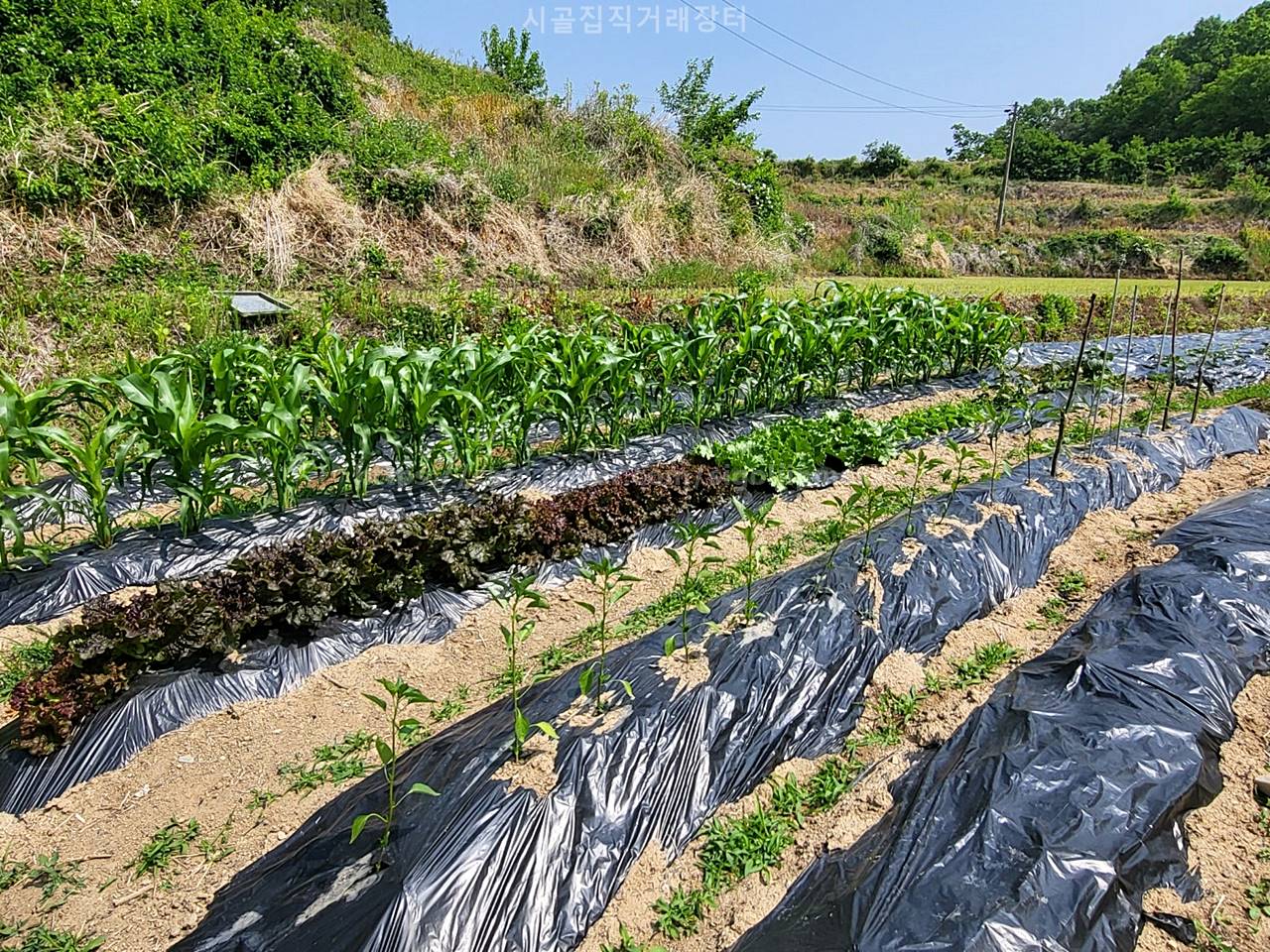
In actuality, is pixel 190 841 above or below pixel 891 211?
below

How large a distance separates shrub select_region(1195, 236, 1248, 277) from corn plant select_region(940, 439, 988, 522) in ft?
79.9

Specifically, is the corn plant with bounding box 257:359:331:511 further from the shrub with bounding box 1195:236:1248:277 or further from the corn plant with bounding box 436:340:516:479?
the shrub with bounding box 1195:236:1248:277

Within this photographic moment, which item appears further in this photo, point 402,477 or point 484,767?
point 402,477

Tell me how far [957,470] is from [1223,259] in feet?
83.6

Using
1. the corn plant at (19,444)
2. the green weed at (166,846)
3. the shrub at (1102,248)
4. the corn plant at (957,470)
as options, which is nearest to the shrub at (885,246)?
the shrub at (1102,248)

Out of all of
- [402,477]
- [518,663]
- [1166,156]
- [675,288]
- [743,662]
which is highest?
[1166,156]

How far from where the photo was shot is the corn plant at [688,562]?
101 inches

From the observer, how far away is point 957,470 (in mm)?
4586

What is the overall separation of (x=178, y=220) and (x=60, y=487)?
6498 mm

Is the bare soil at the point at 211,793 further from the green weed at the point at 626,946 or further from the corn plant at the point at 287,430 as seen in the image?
A: the corn plant at the point at 287,430

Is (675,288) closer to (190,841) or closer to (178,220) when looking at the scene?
(178,220)

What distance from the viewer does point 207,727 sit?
2.63 m

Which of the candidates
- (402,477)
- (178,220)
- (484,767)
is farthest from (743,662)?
(178,220)

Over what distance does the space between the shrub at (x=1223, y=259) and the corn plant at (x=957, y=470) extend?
24366 mm
